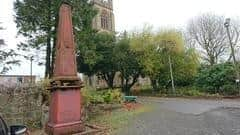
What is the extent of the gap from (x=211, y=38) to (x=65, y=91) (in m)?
42.6

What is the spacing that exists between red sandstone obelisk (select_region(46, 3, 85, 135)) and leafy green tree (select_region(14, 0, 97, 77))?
16.7 metres

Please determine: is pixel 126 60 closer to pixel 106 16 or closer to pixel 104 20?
pixel 104 20

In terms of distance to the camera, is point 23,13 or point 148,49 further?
point 148,49

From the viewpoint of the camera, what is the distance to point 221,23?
50.7m

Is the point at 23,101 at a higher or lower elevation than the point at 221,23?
lower

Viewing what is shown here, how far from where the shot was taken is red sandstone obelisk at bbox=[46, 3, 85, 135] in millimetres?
11547

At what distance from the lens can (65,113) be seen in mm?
11672

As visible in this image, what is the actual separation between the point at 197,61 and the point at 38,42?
18.3 metres

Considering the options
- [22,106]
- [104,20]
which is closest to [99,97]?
[22,106]

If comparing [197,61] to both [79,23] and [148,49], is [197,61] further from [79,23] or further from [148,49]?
[79,23]

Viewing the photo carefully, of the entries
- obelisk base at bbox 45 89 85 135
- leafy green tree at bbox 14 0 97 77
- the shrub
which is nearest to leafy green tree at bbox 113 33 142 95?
leafy green tree at bbox 14 0 97 77

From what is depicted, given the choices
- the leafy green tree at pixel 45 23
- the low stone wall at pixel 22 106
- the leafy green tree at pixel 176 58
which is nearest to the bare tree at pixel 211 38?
the leafy green tree at pixel 176 58

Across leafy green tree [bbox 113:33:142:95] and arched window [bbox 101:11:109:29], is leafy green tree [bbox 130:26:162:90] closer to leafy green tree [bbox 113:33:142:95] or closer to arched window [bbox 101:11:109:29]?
leafy green tree [bbox 113:33:142:95]

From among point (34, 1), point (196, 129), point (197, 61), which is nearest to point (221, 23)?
point (197, 61)
